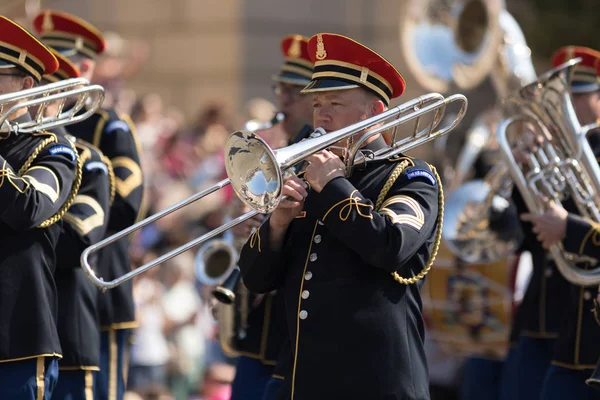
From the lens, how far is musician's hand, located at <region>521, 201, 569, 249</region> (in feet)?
19.9

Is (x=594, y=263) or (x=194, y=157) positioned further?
(x=194, y=157)

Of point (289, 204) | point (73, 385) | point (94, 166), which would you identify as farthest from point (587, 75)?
point (73, 385)

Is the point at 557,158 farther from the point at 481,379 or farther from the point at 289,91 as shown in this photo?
the point at 481,379

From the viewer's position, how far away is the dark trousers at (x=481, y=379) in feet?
26.4

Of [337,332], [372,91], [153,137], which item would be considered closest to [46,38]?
[372,91]

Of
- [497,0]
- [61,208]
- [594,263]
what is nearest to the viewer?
[61,208]

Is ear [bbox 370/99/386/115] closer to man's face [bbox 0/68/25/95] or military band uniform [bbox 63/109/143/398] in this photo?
man's face [bbox 0/68/25/95]

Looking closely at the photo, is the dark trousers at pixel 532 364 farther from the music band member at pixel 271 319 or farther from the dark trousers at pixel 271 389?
the dark trousers at pixel 271 389

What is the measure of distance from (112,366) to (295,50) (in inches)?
76.3

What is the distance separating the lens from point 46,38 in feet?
22.7

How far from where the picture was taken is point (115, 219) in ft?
21.1

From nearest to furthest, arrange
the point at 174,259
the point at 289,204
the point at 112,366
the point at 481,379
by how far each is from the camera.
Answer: the point at 289,204 < the point at 112,366 < the point at 481,379 < the point at 174,259

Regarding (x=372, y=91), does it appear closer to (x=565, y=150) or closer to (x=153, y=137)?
(x=565, y=150)

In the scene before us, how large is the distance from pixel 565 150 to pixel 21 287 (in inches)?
108
